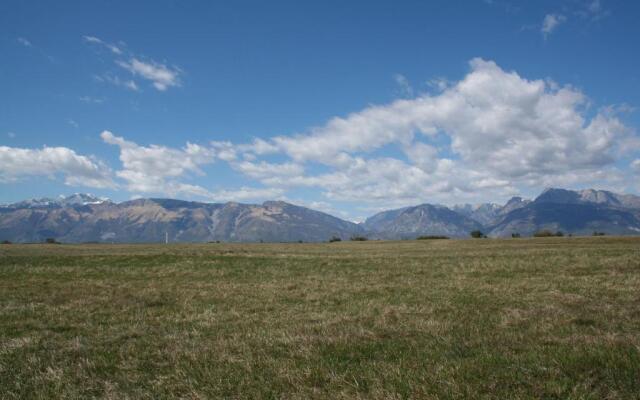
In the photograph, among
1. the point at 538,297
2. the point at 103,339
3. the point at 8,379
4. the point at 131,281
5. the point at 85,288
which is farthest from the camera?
the point at 131,281

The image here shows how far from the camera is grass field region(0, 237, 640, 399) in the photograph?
7.20m

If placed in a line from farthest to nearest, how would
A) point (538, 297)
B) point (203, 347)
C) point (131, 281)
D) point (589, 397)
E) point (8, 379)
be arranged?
point (131, 281) → point (538, 297) → point (203, 347) → point (8, 379) → point (589, 397)

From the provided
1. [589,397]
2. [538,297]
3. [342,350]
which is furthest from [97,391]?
[538,297]

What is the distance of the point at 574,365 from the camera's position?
7.46 metres

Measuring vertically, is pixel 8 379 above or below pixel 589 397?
below

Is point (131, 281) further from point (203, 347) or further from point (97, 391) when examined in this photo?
point (97, 391)

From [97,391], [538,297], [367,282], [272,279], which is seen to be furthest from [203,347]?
[272,279]

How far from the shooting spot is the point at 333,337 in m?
11.1

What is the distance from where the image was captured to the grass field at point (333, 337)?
7.20 meters

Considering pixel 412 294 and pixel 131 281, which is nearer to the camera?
pixel 412 294

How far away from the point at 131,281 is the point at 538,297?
75.7 ft

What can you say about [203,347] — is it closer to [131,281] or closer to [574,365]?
[574,365]

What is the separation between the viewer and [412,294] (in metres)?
19.5

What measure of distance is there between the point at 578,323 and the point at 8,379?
1397 centimetres
